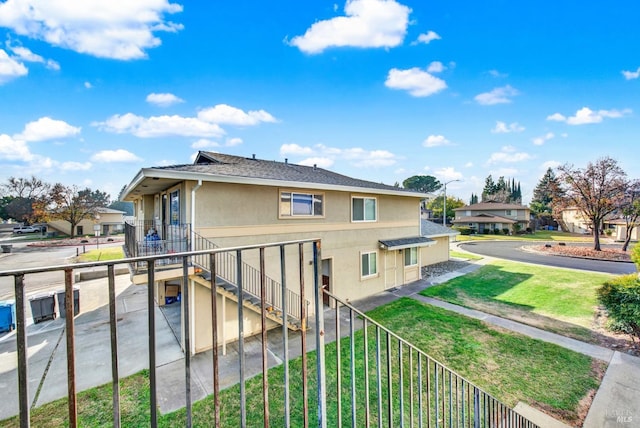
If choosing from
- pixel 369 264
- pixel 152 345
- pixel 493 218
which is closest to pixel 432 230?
pixel 369 264

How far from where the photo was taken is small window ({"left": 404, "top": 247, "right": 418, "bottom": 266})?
14.4 meters

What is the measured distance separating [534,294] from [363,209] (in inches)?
349

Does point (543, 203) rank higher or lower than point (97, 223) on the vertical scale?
higher

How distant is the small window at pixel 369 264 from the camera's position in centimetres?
1239

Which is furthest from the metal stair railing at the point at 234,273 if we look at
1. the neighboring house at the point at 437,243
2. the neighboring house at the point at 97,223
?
the neighboring house at the point at 97,223

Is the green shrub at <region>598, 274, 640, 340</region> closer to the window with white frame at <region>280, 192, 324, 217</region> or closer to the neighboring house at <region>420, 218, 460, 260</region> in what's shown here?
the window with white frame at <region>280, 192, 324, 217</region>

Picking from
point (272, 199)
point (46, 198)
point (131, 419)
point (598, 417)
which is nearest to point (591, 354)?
point (598, 417)

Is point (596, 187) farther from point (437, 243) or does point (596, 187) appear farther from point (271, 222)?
point (271, 222)

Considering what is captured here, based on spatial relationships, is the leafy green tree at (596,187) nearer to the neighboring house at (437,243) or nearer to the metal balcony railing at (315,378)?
the neighboring house at (437,243)

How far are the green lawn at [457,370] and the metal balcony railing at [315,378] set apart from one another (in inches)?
2.1

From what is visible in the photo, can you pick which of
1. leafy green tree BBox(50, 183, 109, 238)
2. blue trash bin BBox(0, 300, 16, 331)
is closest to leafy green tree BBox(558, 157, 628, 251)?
blue trash bin BBox(0, 300, 16, 331)

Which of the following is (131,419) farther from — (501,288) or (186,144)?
(186,144)

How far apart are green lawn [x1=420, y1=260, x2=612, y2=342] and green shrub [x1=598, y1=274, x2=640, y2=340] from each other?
0.96 m

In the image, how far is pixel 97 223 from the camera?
39656 mm
